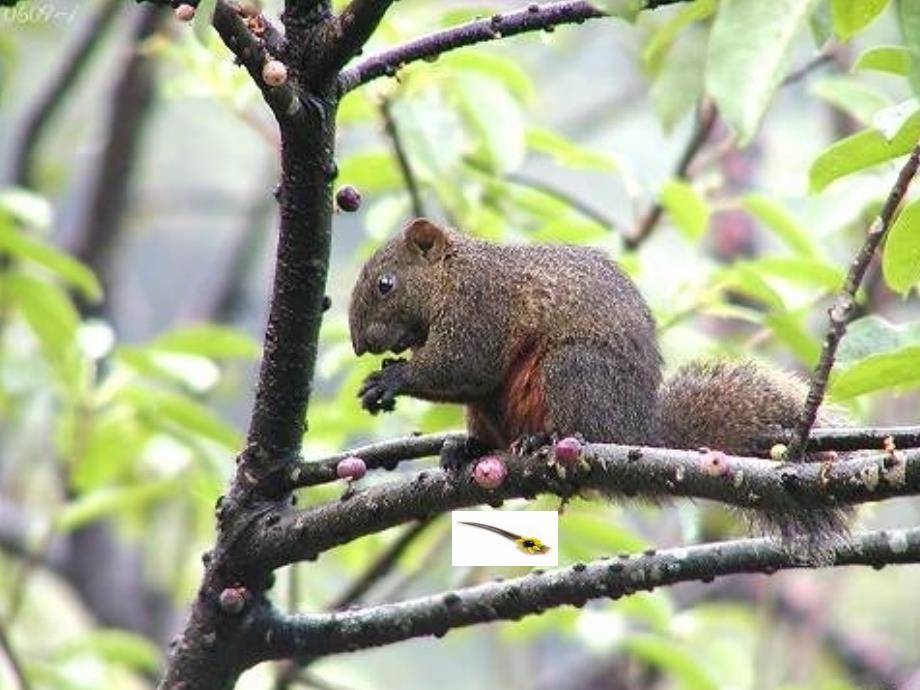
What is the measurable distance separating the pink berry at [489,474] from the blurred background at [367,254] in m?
0.34

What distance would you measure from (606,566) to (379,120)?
1.41m

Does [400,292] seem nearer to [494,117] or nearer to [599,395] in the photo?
[494,117]

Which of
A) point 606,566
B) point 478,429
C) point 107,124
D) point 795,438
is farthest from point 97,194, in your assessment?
point 795,438

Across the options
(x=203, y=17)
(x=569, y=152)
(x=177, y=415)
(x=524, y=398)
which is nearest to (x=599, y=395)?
(x=524, y=398)

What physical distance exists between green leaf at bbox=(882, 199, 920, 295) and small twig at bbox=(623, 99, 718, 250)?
159 cm

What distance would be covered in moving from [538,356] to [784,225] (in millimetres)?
890

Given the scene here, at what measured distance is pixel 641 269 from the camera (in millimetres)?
3066

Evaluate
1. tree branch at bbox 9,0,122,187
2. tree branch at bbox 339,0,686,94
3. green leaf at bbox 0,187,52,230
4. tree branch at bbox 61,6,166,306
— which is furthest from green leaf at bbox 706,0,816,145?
tree branch at bbox 61,6,166,306

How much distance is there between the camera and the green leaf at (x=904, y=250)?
1.66m

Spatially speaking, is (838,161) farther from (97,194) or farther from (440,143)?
(97,194)

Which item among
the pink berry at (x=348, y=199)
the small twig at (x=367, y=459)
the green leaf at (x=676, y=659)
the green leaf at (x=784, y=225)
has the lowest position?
the small twig at (x=367, y=459)

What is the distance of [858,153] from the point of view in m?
1.85

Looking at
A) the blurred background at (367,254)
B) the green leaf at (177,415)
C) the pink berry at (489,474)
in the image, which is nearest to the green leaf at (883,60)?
the blurred background at (367,254)

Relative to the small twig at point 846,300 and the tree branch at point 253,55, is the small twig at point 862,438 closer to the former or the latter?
the small twig at point 846,300
